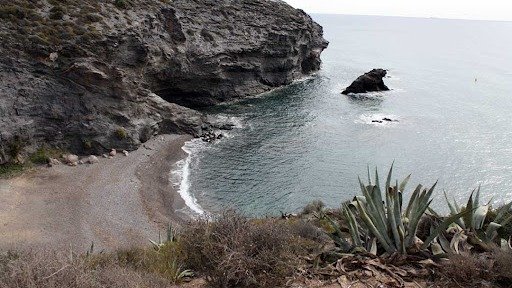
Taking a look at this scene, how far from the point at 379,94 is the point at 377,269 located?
66.4m

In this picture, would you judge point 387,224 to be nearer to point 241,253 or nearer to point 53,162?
point 241,253

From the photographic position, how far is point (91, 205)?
28797 millimetres

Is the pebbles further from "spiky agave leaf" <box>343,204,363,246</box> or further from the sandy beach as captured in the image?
"spiky agave leaf" <box>343,204,363,246</box>

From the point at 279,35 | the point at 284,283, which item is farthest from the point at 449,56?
the point at 284,283

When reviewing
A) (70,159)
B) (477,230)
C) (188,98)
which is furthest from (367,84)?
(477,230)

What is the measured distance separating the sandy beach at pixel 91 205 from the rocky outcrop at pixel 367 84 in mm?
42887

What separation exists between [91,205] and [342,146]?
26.8 meters

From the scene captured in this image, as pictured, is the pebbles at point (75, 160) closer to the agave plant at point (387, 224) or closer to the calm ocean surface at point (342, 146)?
the calm ocean surface at point (342, 146)

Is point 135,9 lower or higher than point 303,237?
higher

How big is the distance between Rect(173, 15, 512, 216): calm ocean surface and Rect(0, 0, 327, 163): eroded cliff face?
5.18 m

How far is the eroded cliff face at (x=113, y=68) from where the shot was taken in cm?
3541

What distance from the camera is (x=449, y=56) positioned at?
129m

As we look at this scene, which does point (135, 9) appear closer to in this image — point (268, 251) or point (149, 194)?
point (149, 194)

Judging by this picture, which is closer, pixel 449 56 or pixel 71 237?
pixel 71 237
